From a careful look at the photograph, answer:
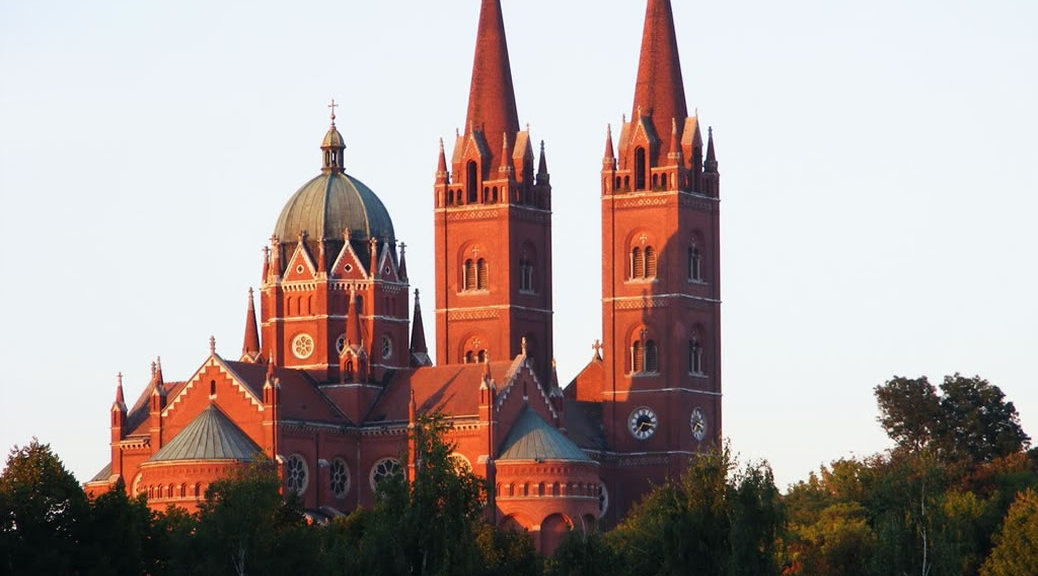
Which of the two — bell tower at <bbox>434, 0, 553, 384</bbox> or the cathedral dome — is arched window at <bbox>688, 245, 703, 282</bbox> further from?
the cathedral dome

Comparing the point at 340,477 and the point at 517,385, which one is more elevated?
the point at 517,385

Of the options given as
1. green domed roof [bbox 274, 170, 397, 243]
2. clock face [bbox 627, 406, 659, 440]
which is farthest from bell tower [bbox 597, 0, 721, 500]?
green domed roof [bbox 274, 170, 397, 243]

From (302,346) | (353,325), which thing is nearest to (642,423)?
(353,325)

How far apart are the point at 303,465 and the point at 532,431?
1044cm

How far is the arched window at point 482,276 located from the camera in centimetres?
15638

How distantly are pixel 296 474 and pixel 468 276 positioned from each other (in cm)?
1561

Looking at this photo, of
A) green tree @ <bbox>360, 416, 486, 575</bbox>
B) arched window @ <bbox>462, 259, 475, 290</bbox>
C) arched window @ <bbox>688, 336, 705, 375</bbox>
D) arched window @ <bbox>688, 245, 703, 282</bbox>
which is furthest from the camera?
arched window @ <bbox>462, 259, 475, 290</bbox>

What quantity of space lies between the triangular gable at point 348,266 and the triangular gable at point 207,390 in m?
9.07

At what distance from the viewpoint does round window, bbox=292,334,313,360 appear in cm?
15338

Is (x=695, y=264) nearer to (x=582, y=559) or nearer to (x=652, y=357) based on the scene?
(x=652, y=357)

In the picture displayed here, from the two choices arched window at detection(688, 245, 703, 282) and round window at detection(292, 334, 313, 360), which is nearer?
round window at detection(292, 334, 313, 360)

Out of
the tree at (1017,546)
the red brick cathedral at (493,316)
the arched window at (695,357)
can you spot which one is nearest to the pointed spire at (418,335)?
the red brick cathedral at (493,316)

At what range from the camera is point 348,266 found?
153375 millimetres

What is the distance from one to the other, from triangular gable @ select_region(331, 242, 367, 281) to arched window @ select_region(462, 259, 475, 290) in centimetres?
591
